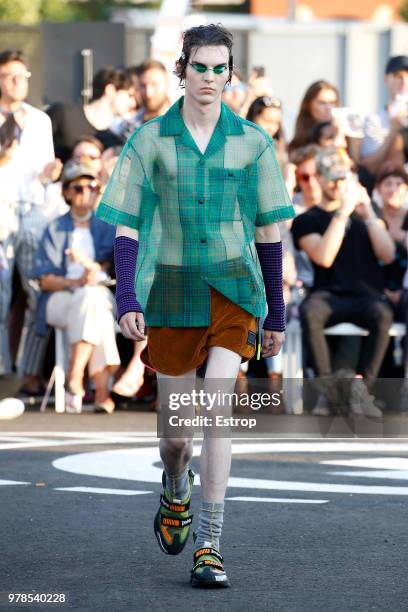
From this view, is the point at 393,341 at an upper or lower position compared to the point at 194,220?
lower

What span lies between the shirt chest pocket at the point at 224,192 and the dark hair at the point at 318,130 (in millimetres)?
7544

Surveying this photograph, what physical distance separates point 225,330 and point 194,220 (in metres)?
0.43

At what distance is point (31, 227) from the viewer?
1311 cm

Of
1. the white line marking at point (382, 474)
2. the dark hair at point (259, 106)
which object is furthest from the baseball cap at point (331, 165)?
the white line marking at point (382, 474)

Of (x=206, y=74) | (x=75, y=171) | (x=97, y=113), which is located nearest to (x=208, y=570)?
(x=206, y=74)

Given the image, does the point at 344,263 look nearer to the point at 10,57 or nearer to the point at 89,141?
the point at 89,141

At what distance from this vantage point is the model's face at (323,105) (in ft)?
47.7

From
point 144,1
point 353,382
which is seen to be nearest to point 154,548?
point 353,382

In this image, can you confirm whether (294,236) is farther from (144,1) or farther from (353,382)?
(144,1)

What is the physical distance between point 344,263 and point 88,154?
2282 mm

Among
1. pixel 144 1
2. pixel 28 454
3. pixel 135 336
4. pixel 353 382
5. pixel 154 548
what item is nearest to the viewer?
pixel 135 336

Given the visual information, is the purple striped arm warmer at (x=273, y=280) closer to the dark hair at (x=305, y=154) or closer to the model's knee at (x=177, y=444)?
the model's knee at (x=177, y=444)

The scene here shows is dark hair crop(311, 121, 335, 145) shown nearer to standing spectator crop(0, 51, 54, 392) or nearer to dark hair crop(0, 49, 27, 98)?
standing spectator crop(0, 51, 54, 392)

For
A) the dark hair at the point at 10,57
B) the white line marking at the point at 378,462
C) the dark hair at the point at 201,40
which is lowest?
the white line marking at the point at 378,462
